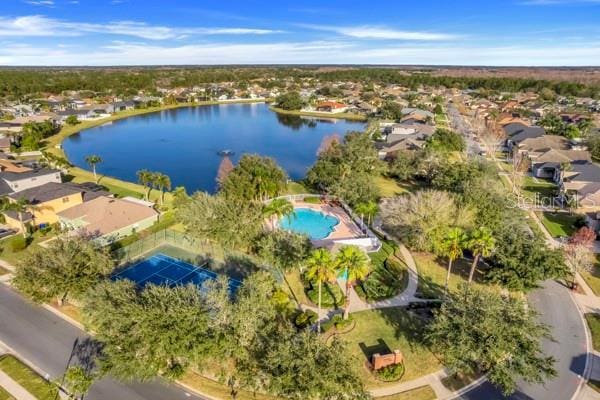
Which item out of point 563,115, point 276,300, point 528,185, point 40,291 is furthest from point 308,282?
point 563,115

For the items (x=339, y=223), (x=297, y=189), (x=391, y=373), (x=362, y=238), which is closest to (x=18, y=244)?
(x=339, y=223)

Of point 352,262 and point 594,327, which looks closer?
point 352,262

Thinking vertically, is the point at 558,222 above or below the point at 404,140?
below

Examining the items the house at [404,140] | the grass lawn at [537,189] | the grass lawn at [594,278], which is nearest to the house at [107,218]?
the grass lawn at [594,278]

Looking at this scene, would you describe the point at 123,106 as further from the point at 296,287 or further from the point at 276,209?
the point at 296,287

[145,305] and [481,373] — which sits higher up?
[145,305]

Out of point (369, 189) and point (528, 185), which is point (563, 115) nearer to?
point (528, 185)

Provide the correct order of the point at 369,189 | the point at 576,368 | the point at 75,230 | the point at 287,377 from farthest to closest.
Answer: the point at 369,189, the point at 75,230, the point at 576,368, the point at 287,377
